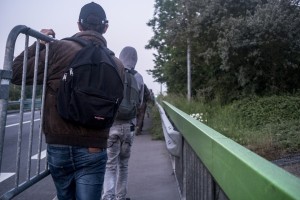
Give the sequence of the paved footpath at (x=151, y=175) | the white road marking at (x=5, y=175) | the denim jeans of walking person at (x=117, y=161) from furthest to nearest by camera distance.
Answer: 1. the white road marking at (x=5, y=175)
2. the paved footpath at (x=151, y=175)
3. the denim jeans of walking person at (x=117, y=161)

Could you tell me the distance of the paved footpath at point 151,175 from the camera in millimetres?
5586

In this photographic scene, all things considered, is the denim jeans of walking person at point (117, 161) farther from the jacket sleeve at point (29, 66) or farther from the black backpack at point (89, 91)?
the black backpack at point (89, 91)

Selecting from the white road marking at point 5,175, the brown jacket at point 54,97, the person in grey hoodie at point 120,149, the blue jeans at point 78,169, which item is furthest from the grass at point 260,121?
the brown jacket at point 54,97

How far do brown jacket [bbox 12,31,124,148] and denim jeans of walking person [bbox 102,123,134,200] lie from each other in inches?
72.7

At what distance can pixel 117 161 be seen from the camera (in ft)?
15.4

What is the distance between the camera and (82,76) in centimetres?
245

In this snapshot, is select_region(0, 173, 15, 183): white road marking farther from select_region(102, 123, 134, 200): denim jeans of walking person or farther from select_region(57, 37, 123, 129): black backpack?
select_region(57, 37, 123, 129): black backpack

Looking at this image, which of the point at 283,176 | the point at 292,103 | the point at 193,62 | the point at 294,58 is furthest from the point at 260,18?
the point at 283,176

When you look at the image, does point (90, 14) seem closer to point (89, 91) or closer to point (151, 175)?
point (89, 91)

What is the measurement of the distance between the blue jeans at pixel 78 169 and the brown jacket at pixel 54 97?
60 mm

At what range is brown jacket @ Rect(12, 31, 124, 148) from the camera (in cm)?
252

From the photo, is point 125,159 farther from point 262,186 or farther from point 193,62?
point 193,62

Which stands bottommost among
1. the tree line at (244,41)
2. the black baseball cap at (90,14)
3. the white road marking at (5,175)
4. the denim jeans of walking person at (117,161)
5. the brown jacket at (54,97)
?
the white road marking at (5,175)

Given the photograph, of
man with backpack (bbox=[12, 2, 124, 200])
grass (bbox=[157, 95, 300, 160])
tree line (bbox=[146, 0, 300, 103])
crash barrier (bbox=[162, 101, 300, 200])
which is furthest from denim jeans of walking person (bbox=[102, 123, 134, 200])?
tree line (bbox=[146, 0, 300, 103])
